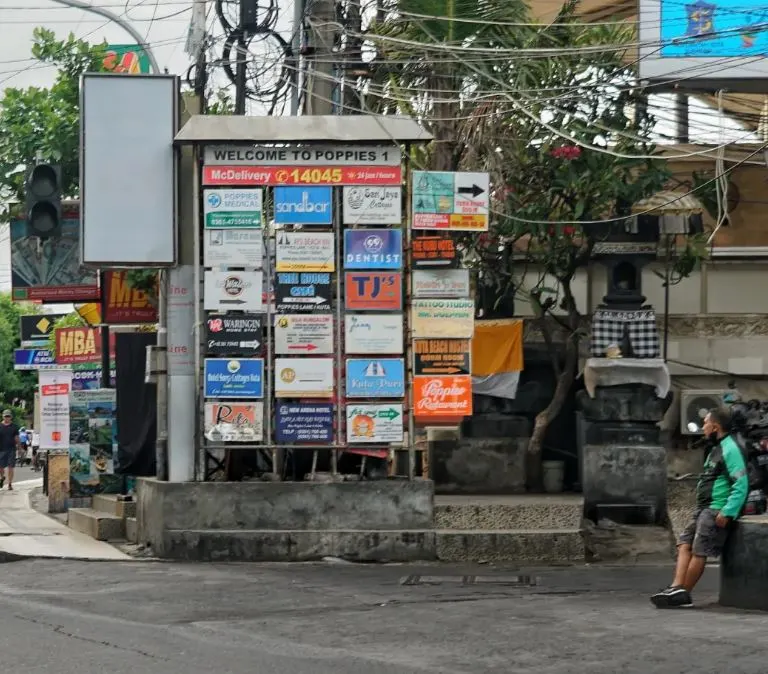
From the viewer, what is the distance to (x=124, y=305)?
19703 mm

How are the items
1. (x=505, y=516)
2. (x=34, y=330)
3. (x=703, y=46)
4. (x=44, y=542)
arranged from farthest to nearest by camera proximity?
(x=34, y=330) → (x=703, y=46) → (x=44, y=542) → (x=505, y=516)

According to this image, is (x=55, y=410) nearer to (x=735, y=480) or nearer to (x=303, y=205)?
(x=303, y=205)

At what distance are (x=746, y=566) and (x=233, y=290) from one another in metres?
6.56

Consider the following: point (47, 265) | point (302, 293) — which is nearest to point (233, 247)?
point (302, 293)

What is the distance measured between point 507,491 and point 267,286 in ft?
15.6

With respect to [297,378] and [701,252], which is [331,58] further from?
[701,252]

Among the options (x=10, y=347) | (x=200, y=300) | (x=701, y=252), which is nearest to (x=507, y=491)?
(x=701, y=252)

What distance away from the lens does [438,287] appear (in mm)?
15359

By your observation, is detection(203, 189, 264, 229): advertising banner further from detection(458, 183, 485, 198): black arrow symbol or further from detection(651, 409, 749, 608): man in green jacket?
detection(651, 409, 749, 608): man in green jacket

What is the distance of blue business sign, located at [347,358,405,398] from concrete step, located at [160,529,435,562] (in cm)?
146

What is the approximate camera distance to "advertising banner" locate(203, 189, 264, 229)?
1523 centimetres

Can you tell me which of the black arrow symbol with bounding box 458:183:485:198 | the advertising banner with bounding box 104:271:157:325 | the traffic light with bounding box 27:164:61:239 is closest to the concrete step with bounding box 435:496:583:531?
the black arrow symbol with bounding box 458:183:485:198

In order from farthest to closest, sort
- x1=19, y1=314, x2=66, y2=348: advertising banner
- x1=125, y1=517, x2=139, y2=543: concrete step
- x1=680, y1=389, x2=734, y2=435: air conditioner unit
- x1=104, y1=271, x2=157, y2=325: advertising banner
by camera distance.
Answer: x1=19, y1=314, x2=66, y2=348: advertising banner < x1=104, y1=271, x2=157, y2=325: advertising banner < x1=680, y1=389, x2=734, y2=435: air conditioner unit < x1=125, y1=517, x2=139, y2=543: concrete step

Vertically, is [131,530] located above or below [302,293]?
below
